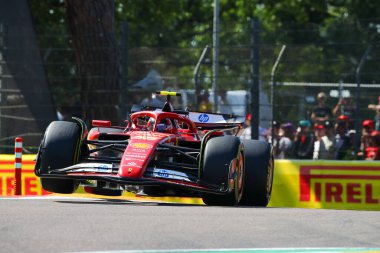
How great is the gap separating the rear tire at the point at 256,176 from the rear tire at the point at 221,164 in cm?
69

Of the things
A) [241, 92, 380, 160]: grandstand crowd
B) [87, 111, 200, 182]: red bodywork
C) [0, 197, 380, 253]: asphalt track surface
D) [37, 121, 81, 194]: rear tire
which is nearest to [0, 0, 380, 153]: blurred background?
[241, 92, 380, 160]: grandstand crowd

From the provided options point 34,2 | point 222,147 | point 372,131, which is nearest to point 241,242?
point 222,147

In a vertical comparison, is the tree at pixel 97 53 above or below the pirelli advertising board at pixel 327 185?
above

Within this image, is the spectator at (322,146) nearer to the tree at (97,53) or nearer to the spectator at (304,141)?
the spectator at (304,141)

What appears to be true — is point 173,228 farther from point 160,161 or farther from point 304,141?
point 304,141

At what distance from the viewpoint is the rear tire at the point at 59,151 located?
1155cm

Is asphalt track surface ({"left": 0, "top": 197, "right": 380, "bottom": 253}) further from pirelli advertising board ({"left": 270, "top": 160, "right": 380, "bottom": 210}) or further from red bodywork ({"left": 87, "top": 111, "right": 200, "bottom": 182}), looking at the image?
pirelli advertising board ({"left": 270, "top": 160, "right": 380, "bottom": 210})

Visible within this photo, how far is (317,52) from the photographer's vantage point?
17.0 m

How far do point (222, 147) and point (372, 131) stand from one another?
Answer: 5.95m

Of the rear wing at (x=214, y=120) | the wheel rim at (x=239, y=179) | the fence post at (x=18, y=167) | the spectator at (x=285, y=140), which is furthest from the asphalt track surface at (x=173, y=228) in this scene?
the spectator at (x=285, y=140)

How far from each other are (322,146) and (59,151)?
21.0 ft

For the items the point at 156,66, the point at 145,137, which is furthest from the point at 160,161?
the point at 156,66

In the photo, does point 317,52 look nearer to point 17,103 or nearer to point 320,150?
point 320,150

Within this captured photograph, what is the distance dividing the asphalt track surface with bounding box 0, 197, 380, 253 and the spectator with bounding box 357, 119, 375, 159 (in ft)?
21.6
